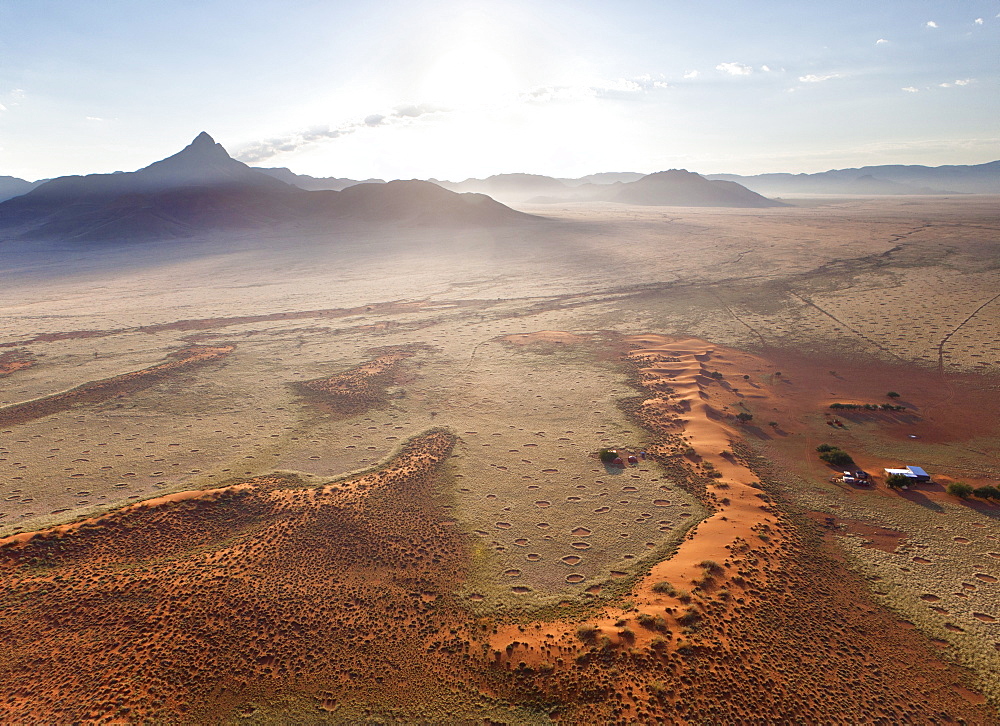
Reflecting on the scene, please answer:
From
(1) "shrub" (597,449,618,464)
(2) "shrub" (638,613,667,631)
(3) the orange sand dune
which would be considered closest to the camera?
(3) the orange sand dune

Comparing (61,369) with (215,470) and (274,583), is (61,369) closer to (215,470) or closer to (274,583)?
(215,470)

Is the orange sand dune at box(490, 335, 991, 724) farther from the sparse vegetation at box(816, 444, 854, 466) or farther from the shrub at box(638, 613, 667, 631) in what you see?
the sparse vegetation at box(816, 444, 854, 466)

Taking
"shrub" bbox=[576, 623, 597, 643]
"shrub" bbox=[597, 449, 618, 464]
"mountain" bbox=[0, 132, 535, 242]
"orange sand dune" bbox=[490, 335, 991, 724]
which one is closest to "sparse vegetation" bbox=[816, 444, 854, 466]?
"orange sand dune" bbox=[490, 335, 991, 724]

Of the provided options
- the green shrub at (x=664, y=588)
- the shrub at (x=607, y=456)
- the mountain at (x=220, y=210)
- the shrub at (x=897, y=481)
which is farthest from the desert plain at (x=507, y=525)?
the mountain at (x=220, y=210)

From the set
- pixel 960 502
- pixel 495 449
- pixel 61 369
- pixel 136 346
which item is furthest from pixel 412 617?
pixel 136 346

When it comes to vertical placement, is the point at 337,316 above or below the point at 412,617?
above

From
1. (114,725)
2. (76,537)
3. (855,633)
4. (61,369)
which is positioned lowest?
(855,633)
